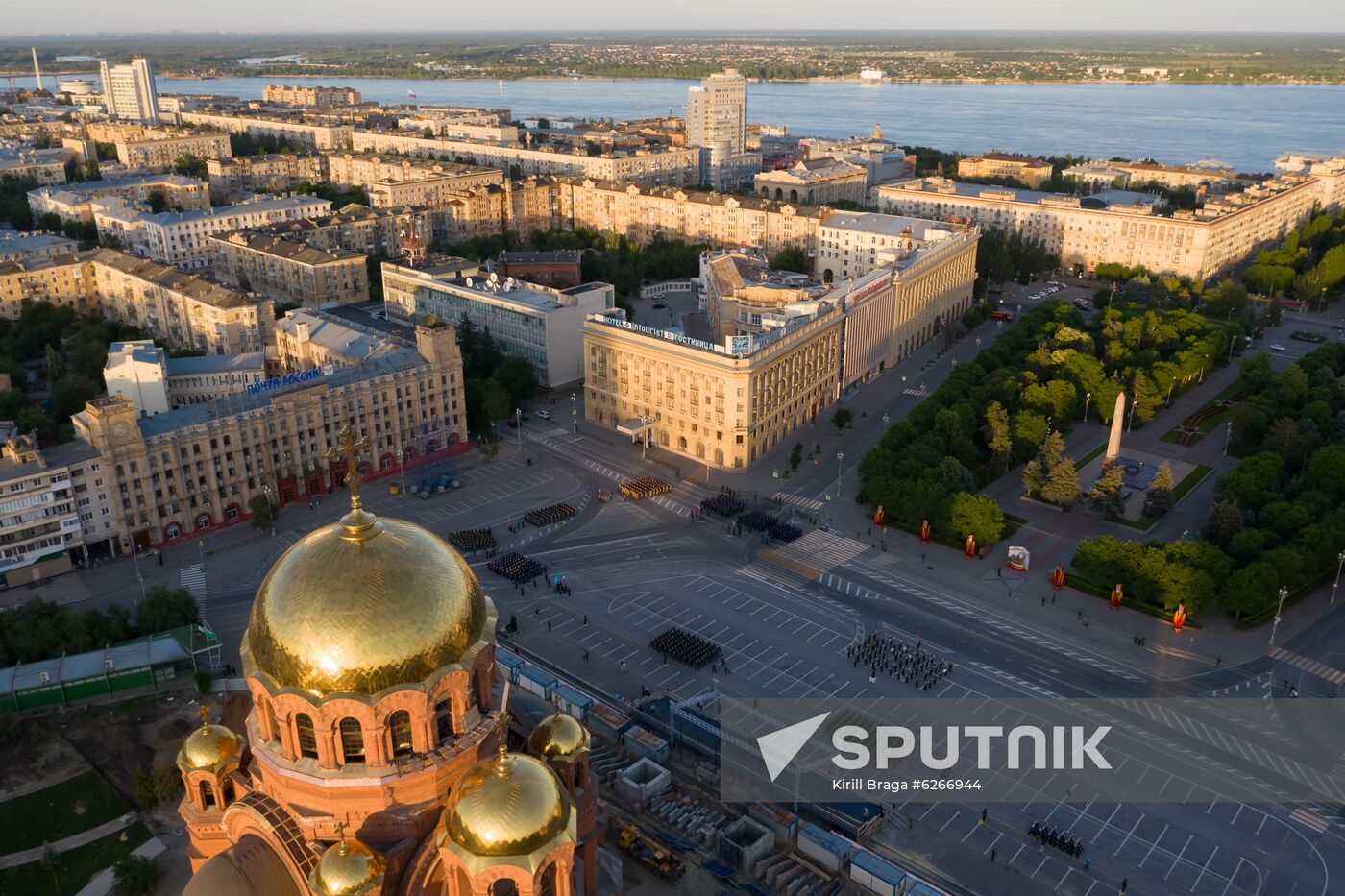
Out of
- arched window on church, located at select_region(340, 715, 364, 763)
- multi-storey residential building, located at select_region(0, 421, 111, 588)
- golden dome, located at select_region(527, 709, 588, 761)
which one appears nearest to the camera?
arched window on church, located at select_region(340, 715, 364, 763)

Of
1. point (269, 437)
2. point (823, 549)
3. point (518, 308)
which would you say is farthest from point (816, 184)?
point (269, 437)

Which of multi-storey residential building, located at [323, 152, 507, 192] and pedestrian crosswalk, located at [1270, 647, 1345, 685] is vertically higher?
multi-storey residential building, located at [323, 152, 507, 192]

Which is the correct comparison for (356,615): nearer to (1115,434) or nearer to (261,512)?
(261,512)

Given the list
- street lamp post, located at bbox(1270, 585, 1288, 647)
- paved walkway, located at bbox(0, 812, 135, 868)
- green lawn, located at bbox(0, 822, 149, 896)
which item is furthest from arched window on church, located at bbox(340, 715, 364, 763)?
street lamp post, located at bbox(1270, 585, 1288, 647)

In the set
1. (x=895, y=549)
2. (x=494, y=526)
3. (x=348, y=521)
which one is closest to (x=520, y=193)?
(x=494, y=526)

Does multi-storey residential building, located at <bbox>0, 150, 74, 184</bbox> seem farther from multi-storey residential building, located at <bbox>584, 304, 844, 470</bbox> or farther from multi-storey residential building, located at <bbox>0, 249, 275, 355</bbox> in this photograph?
multi-storey residential building, located at <bbox>584, 304, 844, 470</bbox>

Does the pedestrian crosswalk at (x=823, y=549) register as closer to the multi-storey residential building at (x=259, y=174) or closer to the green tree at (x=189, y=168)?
the multi-storey residential building at (x=259, y=174)

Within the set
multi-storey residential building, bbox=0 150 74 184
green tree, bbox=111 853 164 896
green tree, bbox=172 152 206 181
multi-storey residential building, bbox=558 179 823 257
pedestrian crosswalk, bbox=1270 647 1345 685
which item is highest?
multi-storey residential building, bbox=0 150 74 184
